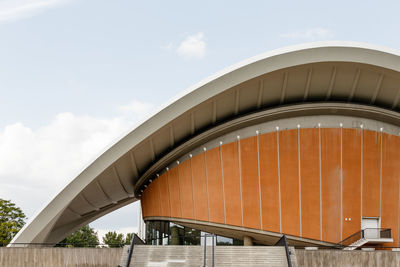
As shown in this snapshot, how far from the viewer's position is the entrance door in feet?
87.4

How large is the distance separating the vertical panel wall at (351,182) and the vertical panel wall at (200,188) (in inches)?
333

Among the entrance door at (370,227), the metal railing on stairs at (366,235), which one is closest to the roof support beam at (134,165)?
the metal railing on stairs at (366,235)

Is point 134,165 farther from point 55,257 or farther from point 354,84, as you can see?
point 354,84

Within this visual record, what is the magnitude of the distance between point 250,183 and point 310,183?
143 inches

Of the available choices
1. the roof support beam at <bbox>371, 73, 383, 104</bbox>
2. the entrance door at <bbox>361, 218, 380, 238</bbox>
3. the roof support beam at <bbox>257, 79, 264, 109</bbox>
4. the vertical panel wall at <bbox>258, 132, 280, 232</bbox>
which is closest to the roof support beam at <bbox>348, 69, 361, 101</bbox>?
the roof support beam at <bbox>371, 73, 383, 104</bbox>

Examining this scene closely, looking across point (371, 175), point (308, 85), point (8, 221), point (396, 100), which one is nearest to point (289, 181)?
point (371, 175)

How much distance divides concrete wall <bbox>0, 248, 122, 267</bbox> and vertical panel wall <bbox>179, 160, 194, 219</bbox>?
7937 mm

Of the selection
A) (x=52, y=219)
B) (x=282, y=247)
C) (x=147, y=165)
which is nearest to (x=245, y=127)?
(x=147, y=165)

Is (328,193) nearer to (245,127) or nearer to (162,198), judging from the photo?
(245,127)

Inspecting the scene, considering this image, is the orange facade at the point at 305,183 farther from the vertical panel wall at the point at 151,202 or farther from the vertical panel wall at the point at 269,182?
the vertical panel wall at the point at 151,202

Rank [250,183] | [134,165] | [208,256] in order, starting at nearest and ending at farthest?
[208,256] → [250,183] → [134,165]

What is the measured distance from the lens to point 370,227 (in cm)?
2730

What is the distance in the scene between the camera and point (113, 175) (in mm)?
30266

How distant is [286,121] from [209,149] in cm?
527
